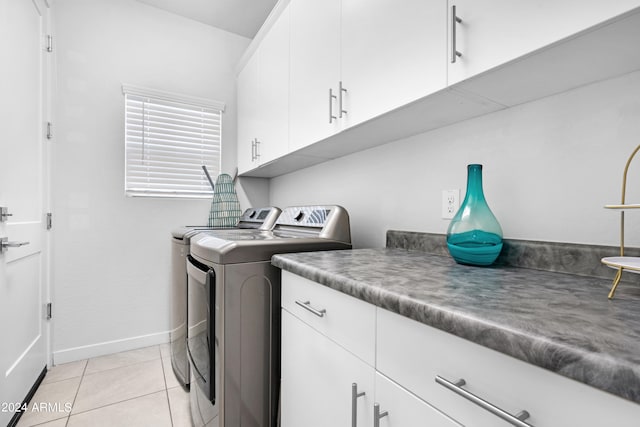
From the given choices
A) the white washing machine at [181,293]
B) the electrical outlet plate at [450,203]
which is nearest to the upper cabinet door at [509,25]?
the electrical outlet plate at [450,203]

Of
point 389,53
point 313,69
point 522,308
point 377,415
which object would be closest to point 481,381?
point 522,308

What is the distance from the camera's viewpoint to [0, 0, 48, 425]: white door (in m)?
1.46

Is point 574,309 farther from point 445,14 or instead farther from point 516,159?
point 445,14

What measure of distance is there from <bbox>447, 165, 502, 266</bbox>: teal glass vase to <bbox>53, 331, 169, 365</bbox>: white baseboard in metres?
2.45

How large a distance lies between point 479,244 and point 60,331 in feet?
9.00

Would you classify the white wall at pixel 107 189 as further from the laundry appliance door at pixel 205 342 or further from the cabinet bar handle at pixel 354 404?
the cabinet bar handle at pixel 354 404

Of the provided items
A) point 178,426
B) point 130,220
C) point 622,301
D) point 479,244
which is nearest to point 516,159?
point 479,244

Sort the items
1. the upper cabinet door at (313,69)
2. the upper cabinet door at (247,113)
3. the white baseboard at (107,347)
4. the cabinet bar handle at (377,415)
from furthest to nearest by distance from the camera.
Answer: the upper cabinet door at (247,113), the white baseboard at (107,347), the upper cabinet door at (313,69), the cabinet bar handle at (377,415)

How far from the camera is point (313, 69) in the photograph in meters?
1.49

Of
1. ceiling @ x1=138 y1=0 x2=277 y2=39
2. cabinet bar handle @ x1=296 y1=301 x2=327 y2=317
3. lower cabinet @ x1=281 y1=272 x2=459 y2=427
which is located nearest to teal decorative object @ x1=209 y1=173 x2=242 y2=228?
ceiling @ x1=138 y1=0 x2=277 y2=39

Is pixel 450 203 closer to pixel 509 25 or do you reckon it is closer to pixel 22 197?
pixel 509 25

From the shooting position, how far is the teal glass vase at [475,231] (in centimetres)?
92

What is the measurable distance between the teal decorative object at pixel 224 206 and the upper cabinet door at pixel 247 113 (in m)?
0.19

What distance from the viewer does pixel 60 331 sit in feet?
7.03
